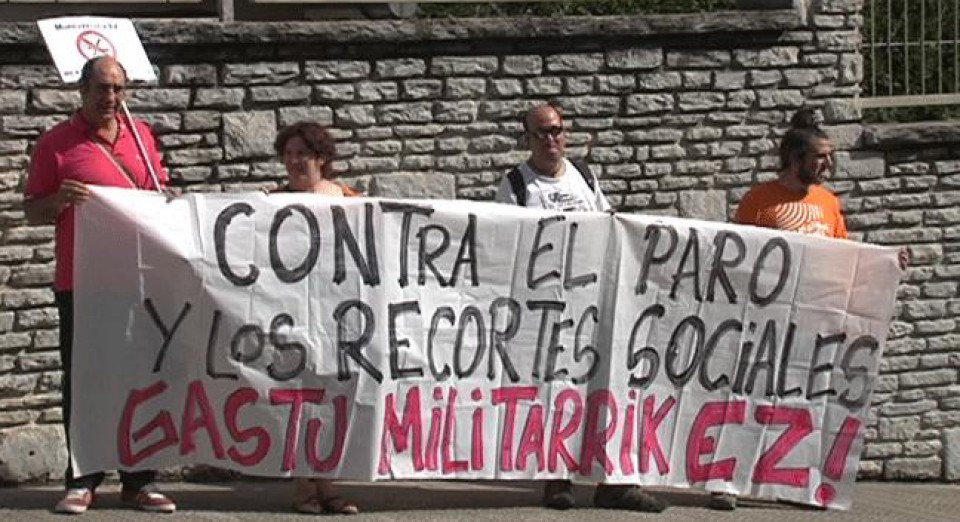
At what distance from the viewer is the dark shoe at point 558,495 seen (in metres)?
9.24

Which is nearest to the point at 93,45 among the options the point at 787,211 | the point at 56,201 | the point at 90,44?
the point at 90,44

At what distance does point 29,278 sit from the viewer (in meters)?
9.98

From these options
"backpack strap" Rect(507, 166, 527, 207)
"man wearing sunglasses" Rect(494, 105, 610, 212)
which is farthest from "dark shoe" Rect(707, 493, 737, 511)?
"backpack strap" Rect(507, 166, 527, 207)

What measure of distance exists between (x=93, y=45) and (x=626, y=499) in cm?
292

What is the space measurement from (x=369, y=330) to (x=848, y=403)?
2.26m

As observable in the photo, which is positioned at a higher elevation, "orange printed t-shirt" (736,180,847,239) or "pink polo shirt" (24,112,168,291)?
"pink polo shirt" (24,112,168,291)

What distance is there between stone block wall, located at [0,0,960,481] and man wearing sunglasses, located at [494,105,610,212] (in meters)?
1.53

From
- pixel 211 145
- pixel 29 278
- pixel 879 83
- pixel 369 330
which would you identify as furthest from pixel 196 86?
pixel 879 83

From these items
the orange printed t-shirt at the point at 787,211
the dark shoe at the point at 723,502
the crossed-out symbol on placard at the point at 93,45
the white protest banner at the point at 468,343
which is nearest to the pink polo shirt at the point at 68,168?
the white protest banner at the point at 468,343

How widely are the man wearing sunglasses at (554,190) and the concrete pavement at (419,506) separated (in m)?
0.07

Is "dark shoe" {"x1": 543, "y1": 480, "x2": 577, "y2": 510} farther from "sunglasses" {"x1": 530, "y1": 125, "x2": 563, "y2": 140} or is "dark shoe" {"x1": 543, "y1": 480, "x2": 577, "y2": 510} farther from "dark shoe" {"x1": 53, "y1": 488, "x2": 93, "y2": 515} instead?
"dark shoe" {"x1": 53, "y1": 488, "x2": 93, "y2": 515}

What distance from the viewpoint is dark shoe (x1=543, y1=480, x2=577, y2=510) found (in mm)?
9242

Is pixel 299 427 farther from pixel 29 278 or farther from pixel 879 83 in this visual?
pixel 879 83

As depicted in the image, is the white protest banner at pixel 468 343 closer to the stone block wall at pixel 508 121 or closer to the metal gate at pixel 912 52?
the stone block wall at pixel 508 121
